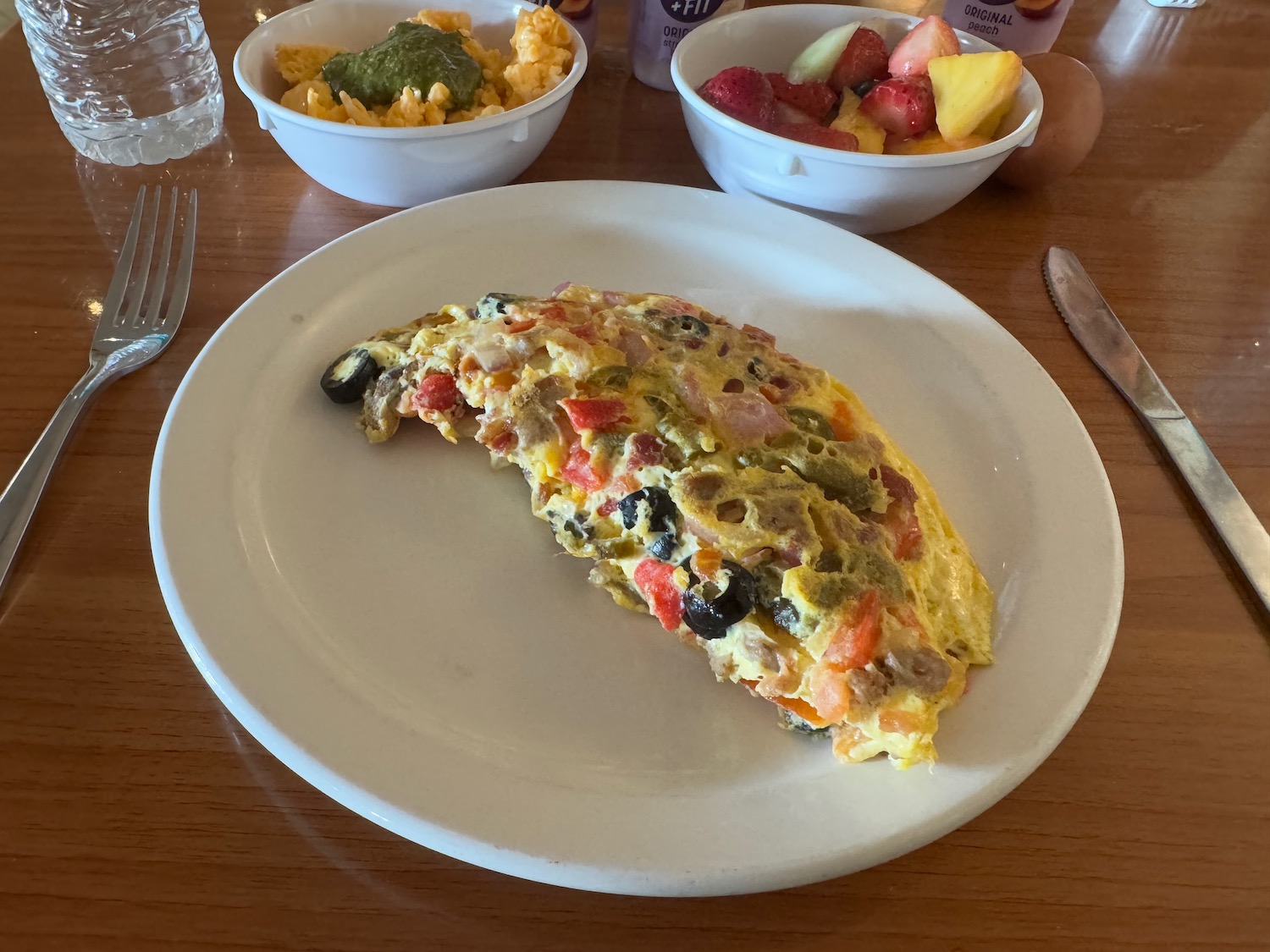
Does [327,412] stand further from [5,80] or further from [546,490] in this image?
[5,80]

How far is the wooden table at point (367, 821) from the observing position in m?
0.69

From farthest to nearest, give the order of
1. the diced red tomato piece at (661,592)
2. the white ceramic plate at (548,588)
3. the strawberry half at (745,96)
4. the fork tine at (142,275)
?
the strawberry half at (745,96) < the fork tine at (142,275) < the diced red tomato piece at (661,592) < the white ceramic plate at (548,588)

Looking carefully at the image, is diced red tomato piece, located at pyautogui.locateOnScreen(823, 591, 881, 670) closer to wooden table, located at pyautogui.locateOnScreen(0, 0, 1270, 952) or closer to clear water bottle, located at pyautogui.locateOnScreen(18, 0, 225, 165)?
wooden table, located at pyautogui.locateOnScreen(0, 0, 1270, 952)

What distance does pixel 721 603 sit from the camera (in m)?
0.74

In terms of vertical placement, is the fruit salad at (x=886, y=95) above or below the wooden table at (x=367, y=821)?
above

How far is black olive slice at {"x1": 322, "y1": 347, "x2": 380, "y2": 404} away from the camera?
963 mm

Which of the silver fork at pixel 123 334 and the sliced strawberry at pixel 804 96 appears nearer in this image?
the silver fork at pixel 123 334

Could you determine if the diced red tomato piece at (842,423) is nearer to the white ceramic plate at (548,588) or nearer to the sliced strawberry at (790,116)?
the white ceramic plate at (548,588)

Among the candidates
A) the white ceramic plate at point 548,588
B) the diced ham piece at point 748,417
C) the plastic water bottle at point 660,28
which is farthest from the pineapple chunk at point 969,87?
the diced ham piece at point 748,417

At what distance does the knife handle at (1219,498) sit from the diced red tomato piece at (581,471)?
736 millimetres

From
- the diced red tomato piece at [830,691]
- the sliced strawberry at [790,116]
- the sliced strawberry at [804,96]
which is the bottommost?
the diced red tomato piece at [830,691]

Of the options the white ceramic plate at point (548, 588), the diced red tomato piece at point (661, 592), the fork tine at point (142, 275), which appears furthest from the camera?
the fork tine at point (142, 275)

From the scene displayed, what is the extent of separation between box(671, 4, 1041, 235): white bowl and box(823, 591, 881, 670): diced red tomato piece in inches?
26.1

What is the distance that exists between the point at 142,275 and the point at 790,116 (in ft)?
3.08
